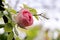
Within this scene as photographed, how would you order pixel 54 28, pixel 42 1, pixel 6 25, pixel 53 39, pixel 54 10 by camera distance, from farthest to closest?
pixel 54 10, pixel 42 1, pixel 54 28, pixel 53 39, pixel 6 25

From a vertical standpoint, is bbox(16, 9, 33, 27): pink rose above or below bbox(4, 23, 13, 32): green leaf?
above

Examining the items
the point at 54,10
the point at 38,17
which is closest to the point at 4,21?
the point at 38,17

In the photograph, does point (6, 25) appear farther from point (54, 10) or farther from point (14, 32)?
point (54, 10)

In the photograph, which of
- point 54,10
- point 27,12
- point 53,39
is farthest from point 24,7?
point 54,10

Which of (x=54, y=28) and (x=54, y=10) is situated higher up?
(x=54, y=10)

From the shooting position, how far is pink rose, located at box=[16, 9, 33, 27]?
709 mm

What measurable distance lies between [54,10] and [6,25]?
2.46 metres

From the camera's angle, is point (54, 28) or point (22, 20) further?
point (54, 28)

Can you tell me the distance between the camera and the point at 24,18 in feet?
2.32

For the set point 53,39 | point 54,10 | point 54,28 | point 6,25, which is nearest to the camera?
point 6,25

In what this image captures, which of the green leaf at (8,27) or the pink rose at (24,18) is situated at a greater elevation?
the pink rose at (24,18)

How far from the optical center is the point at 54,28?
267cm

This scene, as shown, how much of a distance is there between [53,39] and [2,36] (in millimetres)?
1639

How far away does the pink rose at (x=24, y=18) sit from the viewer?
709 mm
